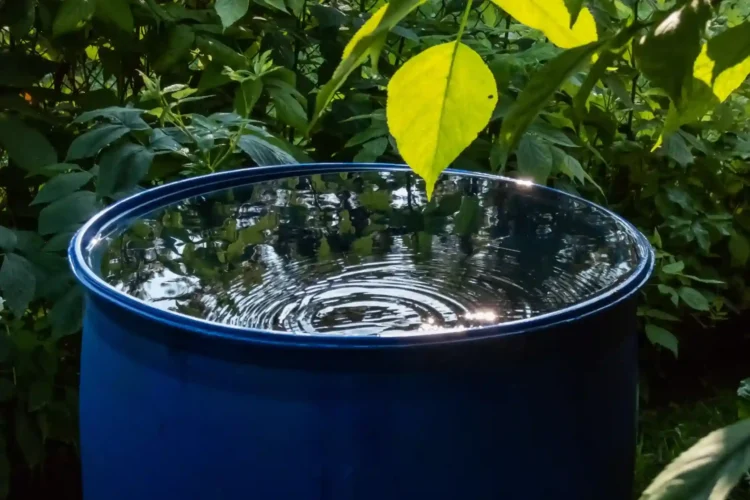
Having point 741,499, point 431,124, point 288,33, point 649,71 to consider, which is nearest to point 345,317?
point 431,124

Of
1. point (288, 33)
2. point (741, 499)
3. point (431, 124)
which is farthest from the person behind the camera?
point (741, 499)

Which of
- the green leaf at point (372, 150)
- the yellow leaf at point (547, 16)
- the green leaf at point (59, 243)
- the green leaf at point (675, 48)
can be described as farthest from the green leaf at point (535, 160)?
the green leaf at point (675, 48)

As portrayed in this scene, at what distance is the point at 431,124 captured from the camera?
0.35 m

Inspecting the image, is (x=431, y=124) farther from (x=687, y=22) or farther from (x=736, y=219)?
(x=736, y=219)

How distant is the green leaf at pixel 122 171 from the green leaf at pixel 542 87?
79 centimetres

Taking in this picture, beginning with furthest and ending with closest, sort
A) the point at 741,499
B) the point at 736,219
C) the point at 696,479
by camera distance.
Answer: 1. the point at 736,219
2. the point at 741,499
3. the point at 696,479

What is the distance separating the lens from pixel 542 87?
335 millimetres

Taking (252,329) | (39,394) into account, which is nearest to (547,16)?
(252,329)

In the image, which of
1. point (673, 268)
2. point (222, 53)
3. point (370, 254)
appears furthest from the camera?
point (673, 268)

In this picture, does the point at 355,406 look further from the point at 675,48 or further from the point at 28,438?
the point at 28,438

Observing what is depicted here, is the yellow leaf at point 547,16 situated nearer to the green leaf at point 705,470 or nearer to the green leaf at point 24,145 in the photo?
the green leaf at point 705,470

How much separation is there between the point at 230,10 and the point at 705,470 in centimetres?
113

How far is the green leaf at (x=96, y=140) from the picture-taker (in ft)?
3.47

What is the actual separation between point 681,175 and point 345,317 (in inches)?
51.6
